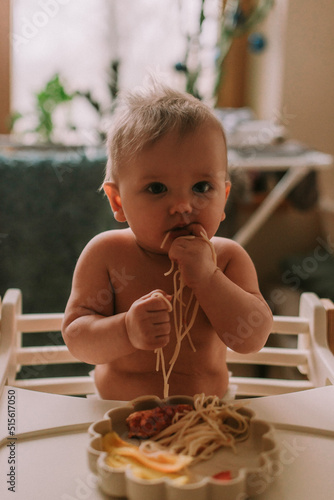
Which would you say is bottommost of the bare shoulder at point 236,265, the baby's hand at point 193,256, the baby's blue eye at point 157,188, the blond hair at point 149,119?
the bare shoulder at point 236,265

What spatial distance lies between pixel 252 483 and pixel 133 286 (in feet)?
1.14

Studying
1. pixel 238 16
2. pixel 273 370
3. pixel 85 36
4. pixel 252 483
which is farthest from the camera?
pixel 85 36

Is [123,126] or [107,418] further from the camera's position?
[123,126]

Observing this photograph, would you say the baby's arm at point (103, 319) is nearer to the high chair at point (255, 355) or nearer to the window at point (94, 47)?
the high chair at point (255, 355)

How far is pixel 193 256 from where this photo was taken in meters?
0.71

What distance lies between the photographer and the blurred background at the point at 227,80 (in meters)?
2.29

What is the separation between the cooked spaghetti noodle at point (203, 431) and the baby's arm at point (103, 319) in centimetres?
9

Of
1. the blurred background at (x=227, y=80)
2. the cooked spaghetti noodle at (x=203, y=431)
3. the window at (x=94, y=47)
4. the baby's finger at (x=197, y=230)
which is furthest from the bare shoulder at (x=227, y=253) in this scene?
the window at (x=94, y=47)

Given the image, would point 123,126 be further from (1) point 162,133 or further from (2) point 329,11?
(2) point 329,11

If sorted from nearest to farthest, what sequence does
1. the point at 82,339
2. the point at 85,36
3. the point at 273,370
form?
the point at 82,339 → the point at 273,370 → the point at 85,36

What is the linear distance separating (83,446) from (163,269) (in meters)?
0.27

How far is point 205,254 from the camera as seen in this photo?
72 centimetres

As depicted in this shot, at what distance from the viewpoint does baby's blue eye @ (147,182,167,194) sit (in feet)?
2.36

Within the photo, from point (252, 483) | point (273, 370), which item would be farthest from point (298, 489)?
point (273, 370)
